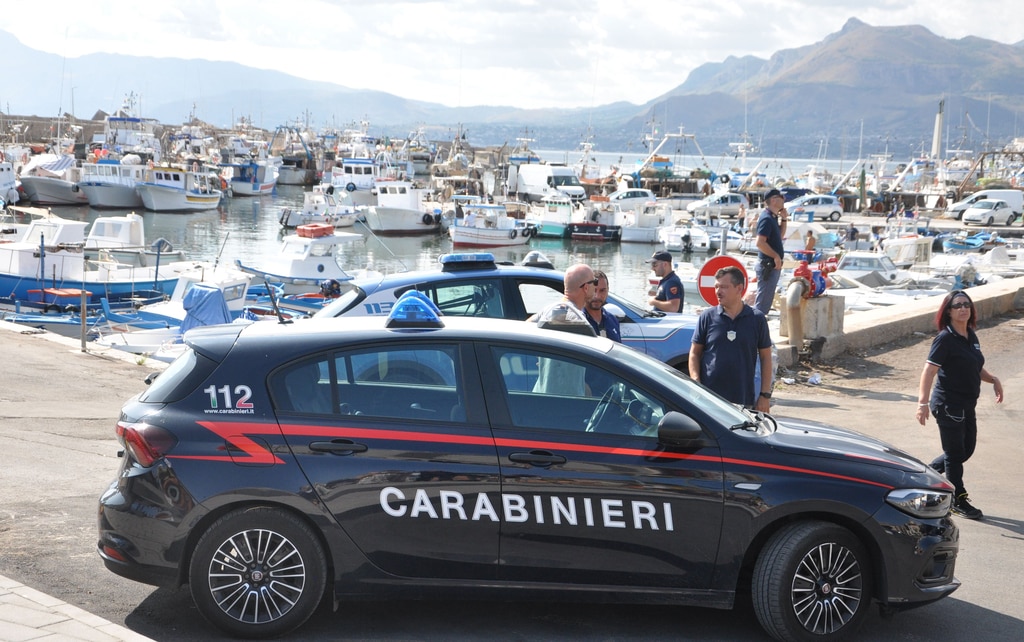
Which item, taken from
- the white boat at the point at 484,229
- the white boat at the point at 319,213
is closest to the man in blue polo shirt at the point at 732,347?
the white boat at the point at 484,229

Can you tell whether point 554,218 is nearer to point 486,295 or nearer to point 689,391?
point 486,295

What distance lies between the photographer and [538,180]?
87125mm


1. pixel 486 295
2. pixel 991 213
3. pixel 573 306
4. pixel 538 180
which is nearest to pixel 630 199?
pixel 538 180

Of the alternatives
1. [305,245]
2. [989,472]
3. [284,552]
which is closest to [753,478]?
[284,552]

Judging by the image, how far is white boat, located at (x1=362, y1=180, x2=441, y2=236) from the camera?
67.1 m

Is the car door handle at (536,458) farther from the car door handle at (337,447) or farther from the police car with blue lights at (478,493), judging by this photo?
the car door handle at (337,447)

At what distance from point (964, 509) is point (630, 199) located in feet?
224

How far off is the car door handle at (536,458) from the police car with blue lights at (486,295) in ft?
14.7

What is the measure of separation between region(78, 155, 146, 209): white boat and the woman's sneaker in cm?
7510

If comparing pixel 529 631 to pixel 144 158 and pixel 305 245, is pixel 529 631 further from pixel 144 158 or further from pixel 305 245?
pixel 144 158

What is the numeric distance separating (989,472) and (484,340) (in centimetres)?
566

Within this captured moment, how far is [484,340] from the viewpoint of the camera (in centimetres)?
509

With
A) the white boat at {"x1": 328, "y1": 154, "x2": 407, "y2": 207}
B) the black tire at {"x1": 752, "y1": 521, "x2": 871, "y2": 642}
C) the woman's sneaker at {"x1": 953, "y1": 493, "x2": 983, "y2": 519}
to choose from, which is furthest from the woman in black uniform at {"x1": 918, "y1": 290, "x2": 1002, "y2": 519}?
the white boat at {"x1": 328, "y1": 154, "x2": 407, "y2": 207}

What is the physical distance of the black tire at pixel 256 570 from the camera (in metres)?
4.84
